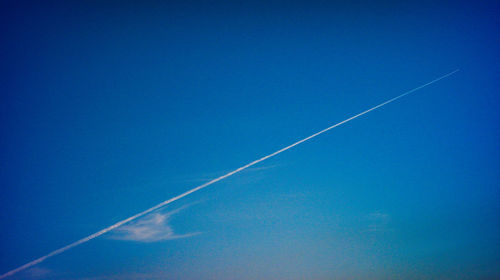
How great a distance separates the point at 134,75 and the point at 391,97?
4521 mm

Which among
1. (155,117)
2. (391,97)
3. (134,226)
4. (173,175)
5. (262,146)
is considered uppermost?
(391,97)

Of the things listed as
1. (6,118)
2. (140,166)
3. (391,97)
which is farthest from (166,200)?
(391,97)

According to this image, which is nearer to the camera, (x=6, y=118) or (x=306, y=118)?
(x=6, y=118)

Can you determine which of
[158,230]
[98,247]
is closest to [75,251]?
[98,247]

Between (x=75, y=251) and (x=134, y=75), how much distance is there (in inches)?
111

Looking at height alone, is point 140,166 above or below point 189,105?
below

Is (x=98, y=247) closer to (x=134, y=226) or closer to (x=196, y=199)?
(x=134, y=226)

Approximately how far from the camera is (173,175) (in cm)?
477

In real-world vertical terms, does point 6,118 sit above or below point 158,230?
above

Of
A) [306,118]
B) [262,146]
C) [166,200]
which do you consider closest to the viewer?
[166,200]

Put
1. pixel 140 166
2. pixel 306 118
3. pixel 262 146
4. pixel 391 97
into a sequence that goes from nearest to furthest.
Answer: pixel 140 166 < pixel 262 146 < pixel 306 118 < pixel 391 97

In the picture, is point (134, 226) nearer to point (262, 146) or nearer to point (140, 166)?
point (140, 166)

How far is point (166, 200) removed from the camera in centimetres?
452

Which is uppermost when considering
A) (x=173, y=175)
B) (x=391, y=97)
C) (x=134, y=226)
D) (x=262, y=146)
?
(x=391, y=97)
